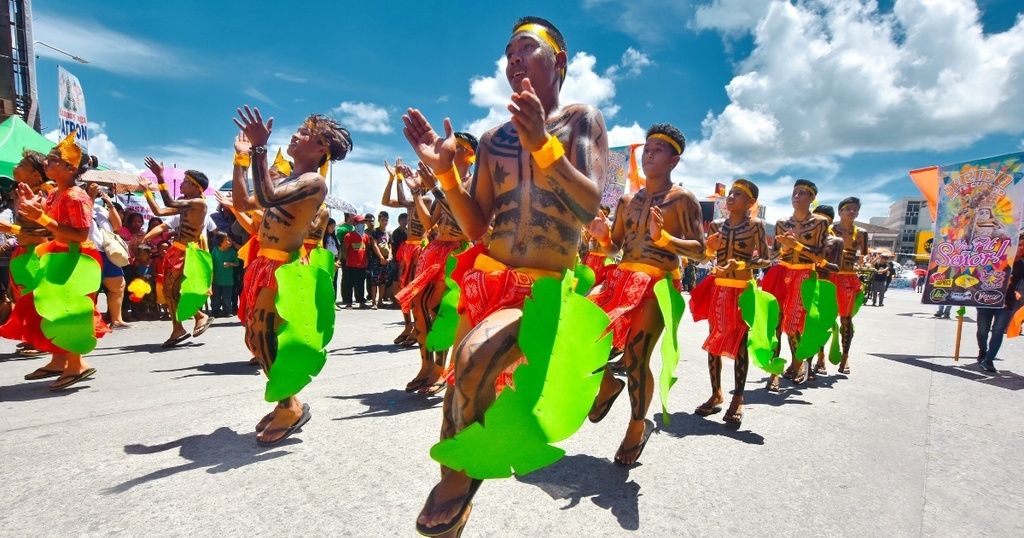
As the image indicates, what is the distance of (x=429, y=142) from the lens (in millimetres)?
2096

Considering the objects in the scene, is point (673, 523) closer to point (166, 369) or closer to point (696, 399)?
point (696, 399)

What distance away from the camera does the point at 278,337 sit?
317 cm

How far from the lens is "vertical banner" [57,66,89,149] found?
17.1 m

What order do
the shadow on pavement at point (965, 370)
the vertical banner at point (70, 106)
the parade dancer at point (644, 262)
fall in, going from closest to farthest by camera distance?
the parade dancer at point (644, 262) → the shadow on pavement at point (965, 370) → the vertical banner at point (70, 106)

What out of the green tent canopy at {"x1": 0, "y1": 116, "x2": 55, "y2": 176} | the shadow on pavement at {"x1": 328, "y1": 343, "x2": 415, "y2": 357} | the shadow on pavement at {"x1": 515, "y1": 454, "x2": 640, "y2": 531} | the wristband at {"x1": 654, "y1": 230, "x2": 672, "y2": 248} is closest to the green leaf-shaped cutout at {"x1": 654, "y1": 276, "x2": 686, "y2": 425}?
the wristband at {"x1": 654, "y1": 230, "x2": 672, "y2": 248}

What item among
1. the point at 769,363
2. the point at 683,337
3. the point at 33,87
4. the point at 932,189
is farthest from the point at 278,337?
the point at 33,87

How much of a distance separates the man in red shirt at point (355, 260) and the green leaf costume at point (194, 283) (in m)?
5.22

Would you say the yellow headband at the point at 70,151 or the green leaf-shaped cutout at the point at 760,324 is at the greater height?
the yellow headband at the point at 70,151

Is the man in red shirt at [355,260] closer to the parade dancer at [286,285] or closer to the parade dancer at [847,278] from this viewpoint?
the parade dancer at [286,285]

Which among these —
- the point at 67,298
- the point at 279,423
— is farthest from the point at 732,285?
the point at 67,298

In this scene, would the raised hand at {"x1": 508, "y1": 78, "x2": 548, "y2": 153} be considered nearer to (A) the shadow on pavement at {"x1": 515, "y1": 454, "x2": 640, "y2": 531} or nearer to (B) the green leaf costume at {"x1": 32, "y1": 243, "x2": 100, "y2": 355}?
(A) the shadow on pavement at {"x1": 515, "y1": 454, "x2": 640, "y2": 531}

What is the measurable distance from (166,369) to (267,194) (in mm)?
3337

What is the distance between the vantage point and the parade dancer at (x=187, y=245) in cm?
559

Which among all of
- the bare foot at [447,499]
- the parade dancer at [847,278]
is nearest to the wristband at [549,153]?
the bare foot at [447,499]
